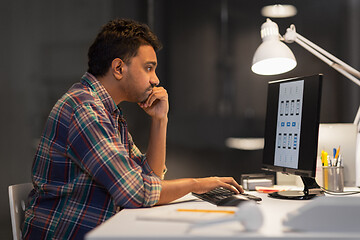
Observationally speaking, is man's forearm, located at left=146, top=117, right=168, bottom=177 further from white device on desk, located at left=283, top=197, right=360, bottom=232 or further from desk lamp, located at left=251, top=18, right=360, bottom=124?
white device on desk, located at left=283, top=197, right=360, bottom=232

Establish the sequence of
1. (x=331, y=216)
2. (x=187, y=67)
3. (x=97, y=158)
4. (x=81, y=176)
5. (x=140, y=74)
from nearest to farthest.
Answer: (x=331, y=216), (x=97, y=158), (x=81, y=176), (x=140, y=74), (x=187, y=67)

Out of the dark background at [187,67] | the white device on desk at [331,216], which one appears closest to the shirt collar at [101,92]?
the white device on desk at [331,216]

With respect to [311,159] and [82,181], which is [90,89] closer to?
[82,181]

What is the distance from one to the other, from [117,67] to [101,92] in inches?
5.5

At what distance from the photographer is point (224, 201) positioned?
57.7 inches

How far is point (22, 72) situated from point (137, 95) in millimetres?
1173

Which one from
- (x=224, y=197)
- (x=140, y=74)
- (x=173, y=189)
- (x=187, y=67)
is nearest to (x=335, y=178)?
(x=224, y=197)

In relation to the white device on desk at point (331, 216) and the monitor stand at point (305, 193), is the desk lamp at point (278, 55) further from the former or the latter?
the white device on desk at point (331, 216)

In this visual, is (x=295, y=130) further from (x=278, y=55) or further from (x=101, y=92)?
(x=101, y=92)

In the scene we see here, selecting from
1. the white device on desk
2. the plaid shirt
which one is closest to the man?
the plaid shirt

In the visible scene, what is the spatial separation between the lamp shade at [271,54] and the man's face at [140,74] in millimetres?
526

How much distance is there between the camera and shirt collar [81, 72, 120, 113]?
167 centimetres

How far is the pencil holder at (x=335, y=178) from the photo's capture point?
1.83m

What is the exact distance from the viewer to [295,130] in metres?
1.69
